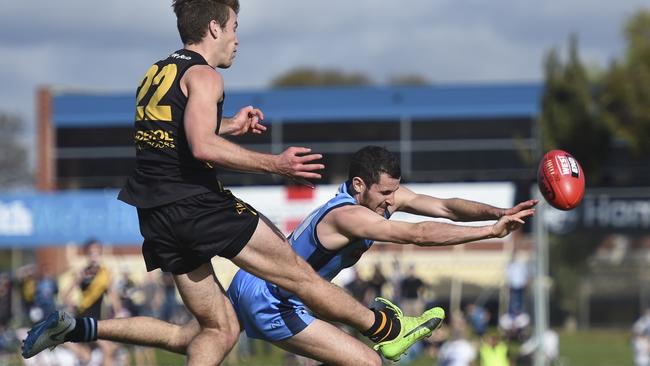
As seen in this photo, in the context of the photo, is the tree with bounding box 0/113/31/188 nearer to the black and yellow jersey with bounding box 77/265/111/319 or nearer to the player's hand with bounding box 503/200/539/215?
the black and yellow jersey with bounding box 77/265/111/319

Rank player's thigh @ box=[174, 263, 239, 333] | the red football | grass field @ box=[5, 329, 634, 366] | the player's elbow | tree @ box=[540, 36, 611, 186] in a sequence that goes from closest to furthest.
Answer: the player's elbow, player's thigh @ box=[174, 263, 239, 333], the red football, grass field @ box=[5, 329, 634, 366], tree @ box=[540, 36, 611, 186]

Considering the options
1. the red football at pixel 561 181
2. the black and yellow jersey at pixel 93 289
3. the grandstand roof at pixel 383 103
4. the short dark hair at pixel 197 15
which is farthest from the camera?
the grandstand roof at pixel 383 103

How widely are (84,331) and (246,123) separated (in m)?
1.69

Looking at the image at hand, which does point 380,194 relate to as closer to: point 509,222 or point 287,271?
point 287,271

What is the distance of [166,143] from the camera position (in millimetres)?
6930

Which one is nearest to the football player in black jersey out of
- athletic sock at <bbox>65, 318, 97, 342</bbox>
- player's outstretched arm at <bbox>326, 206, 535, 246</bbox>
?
player's outstretched arm at <bbox>326, 206, 535, 246</bbox>

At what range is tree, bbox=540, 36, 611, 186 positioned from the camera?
3647 centimetres

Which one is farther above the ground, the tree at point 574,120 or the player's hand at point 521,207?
the tree at point 574,120

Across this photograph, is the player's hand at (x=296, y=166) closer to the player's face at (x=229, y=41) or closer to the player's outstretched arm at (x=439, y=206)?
the player's face at (x=229, y=41)

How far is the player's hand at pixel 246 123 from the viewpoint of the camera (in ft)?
24.2

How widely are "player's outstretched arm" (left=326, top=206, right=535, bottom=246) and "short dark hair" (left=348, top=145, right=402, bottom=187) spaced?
0.32 metres

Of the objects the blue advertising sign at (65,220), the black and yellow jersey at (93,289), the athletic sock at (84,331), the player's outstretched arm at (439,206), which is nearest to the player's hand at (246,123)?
the player's outstretched arm at (439,206)

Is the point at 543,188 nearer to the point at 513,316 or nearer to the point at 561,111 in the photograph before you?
the point at 513,316

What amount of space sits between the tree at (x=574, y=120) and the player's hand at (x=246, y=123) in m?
29.8
